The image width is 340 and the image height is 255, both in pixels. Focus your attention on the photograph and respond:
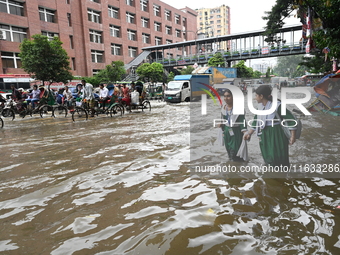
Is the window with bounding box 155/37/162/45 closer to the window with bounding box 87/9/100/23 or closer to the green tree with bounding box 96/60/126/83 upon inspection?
the window with bounding box 87/9/100/23

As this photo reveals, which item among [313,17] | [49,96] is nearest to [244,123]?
[313,17]

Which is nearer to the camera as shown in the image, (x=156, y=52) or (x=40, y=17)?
(x=40, y=17)

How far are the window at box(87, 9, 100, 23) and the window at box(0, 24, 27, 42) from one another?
11.3 m

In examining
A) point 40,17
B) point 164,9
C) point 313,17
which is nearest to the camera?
point 313,17

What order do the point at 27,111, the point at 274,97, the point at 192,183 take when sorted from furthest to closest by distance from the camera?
the point at 27,111
the point at 192,183
the point at 274,97

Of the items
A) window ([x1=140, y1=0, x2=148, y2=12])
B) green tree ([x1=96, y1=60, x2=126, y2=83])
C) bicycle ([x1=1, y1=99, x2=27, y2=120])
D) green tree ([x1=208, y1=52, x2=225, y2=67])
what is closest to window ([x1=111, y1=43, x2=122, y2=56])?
window ([x1=140, y1=0, x2=148, y2=12])

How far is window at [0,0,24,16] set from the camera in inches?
1229

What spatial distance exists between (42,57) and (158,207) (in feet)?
68.1

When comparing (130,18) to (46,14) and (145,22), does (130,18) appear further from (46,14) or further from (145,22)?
(46,14)

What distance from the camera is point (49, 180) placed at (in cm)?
443

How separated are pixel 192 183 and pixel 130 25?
163 feet

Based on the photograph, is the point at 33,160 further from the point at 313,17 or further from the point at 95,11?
the point at 95,11

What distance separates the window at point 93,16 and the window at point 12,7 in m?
10.7

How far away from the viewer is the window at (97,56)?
43200 millimetres
